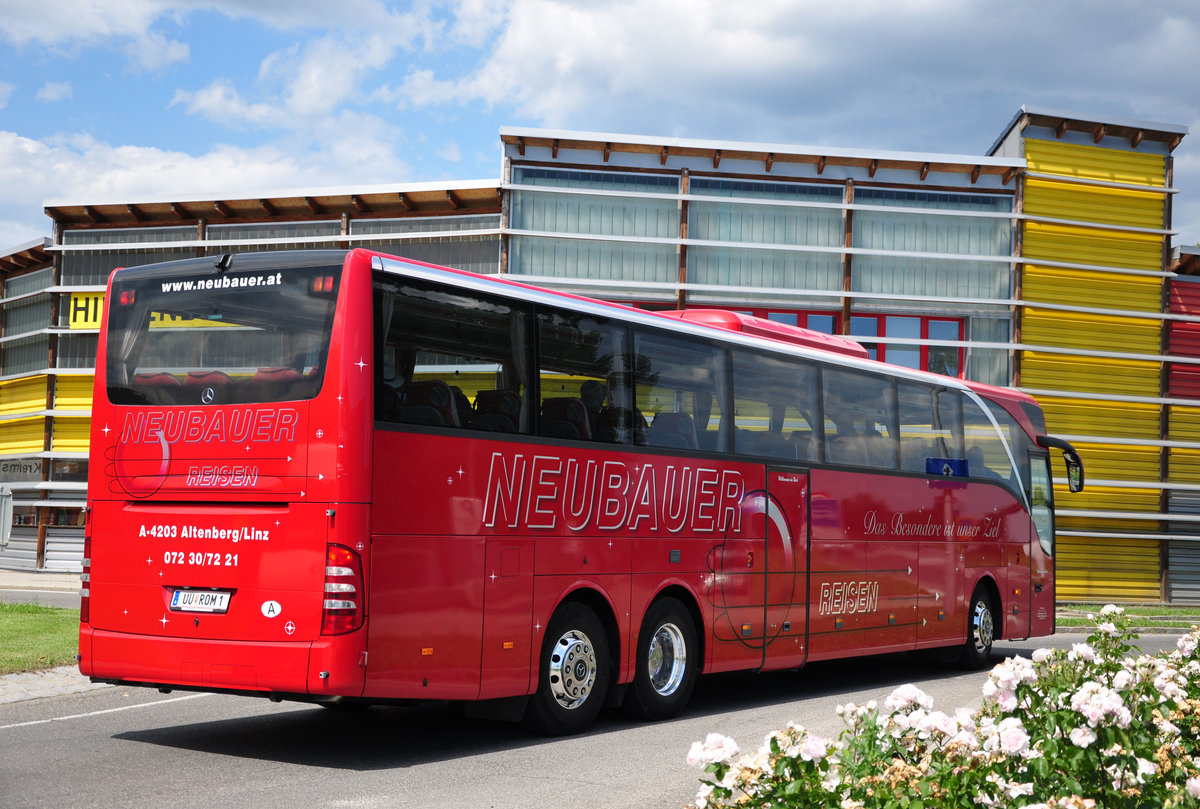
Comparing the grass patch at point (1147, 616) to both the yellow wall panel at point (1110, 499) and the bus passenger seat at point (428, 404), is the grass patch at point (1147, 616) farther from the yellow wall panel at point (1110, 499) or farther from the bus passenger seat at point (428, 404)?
the bus passenger seat at point (428, 404)

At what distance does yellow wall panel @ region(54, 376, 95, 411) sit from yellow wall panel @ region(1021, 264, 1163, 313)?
82.8ft

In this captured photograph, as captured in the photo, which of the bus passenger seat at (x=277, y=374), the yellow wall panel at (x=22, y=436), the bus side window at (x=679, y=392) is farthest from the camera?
the yellow wall panel at (x=22, y=436)

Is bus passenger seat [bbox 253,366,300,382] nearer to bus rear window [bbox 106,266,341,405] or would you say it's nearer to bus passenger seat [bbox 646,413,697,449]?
bus rear window [bbox 106,266,341,405]

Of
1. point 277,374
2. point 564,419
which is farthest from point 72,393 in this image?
point 277,374

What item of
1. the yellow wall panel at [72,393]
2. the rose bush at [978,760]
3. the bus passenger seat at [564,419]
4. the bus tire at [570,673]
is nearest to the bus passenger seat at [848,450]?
the bus passenger seat at [564,419]

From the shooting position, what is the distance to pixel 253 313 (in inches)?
352

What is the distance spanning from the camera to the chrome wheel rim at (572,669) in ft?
33.2

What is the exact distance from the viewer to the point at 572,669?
10266mm

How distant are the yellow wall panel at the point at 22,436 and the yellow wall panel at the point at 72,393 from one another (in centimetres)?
82

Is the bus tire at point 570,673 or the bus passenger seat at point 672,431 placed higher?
the bus passenger seat at point 672,431

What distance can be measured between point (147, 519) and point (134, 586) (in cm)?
48

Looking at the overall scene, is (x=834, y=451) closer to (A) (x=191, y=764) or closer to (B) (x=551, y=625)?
(B) (x=551, y=625)

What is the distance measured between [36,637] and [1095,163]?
26691 mm

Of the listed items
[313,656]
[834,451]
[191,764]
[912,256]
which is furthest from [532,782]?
[912,256]
